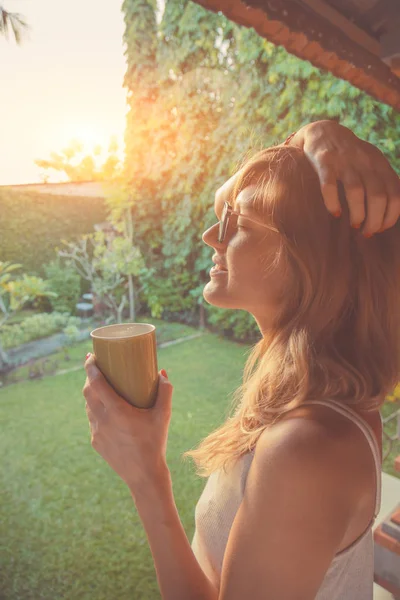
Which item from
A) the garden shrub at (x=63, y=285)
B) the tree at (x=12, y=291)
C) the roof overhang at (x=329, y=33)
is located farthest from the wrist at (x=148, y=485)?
the garden shrub at (x=63, y=285)

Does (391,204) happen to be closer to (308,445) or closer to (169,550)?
(308,445)

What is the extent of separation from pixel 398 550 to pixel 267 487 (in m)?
1.39

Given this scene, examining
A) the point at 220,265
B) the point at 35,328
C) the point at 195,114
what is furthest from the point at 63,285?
the point at 220,265

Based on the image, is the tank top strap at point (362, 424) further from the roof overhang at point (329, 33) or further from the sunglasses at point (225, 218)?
the roof overhang at point (329, 33)

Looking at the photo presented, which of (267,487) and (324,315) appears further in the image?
(324,315)

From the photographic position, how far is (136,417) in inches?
28.6

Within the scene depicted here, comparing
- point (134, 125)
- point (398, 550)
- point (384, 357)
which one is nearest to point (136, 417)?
point (384, 357)

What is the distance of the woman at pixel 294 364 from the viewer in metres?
0.63

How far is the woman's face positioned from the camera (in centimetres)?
83

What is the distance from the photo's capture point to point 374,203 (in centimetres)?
71

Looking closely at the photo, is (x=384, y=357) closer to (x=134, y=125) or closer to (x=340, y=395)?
(x=340, y=395)

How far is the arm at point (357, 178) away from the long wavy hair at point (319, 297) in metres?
0.03

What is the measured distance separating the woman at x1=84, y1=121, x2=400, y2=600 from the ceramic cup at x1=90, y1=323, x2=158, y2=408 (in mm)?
23

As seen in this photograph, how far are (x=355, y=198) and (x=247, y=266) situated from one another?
0.82 feet
